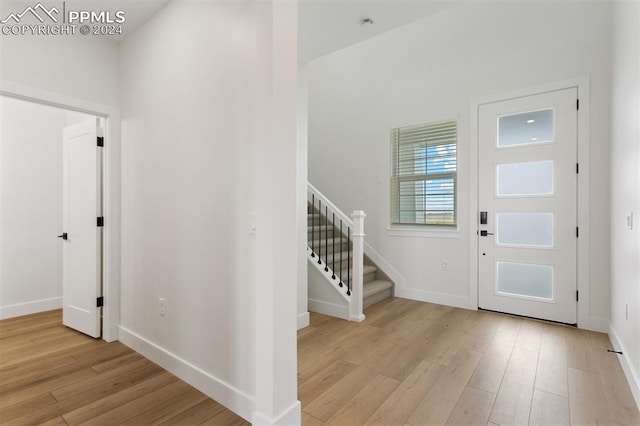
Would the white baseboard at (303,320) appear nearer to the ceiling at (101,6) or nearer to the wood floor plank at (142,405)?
the wood floor plank at (142,405)

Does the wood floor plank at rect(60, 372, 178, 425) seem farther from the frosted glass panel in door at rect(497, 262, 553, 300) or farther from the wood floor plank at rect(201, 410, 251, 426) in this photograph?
the frosted glass panel in door at rect(497, 262, 553, 300)

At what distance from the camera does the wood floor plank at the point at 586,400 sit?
1.74 m

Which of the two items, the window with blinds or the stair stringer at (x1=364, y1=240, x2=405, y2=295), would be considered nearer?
the window with blinds

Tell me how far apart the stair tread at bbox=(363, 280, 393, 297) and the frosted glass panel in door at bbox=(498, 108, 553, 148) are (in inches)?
86.0

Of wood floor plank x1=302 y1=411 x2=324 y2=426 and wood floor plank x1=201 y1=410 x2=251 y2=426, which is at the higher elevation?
wood floor plank x1=302 y1=411 x2=324 y2=426

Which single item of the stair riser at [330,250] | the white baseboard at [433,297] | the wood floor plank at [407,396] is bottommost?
the wood floor plank at [407,396]

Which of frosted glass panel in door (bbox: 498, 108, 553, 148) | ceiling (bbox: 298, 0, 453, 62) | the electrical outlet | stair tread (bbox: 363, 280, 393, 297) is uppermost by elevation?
ceiling (bbox: 298, 0, 453, 62)

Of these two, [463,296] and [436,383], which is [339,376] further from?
[463,296]

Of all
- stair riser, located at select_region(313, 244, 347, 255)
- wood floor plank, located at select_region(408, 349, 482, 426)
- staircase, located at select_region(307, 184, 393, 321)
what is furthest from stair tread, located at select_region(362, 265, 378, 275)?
wood floor plank, located at select_region(408, 349, 482, 426)

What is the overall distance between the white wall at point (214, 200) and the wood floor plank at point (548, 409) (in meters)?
1.36

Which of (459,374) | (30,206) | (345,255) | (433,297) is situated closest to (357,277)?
(345,255)

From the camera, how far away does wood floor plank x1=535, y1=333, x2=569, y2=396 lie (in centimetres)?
206

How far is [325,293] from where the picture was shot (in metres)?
3.62

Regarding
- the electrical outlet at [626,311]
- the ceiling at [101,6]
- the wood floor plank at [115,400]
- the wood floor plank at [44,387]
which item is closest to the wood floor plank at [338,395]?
Result: the wood floor plank at [115,400]
